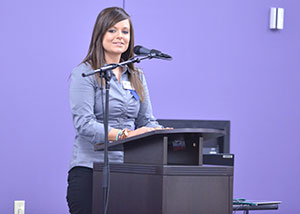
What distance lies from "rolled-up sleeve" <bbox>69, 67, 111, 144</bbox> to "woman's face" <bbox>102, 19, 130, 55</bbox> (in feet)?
0.55

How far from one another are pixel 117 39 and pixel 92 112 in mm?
350

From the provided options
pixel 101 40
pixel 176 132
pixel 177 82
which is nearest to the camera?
pixel 176 132

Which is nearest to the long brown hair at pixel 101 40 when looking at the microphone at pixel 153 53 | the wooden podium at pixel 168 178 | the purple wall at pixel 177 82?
the microphone at pixel 153 53

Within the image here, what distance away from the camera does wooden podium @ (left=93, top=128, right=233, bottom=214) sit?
1.73 m

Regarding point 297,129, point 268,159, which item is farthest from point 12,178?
point 297,129

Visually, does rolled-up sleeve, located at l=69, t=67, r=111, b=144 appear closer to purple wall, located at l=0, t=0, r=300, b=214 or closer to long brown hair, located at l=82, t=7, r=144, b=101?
long brown hair, located at l=82, t=7, r=144, b=101

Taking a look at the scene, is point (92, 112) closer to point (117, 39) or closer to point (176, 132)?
point (117, 39)

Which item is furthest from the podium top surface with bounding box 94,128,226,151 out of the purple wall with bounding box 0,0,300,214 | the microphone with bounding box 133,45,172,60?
the purple wall with bounding box 0,0,300,214

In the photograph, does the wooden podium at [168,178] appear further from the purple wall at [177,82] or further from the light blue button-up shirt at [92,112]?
the purple wall at [177,82]

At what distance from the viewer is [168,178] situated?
5.65 feet

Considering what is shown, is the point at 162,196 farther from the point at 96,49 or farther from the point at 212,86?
the point at 212,86

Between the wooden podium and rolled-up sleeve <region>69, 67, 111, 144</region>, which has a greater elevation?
rolled-up sleeve <region>69, 67, 111, 144</region>

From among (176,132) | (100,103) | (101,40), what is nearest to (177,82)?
(101,40)

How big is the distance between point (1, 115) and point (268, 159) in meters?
2.18
